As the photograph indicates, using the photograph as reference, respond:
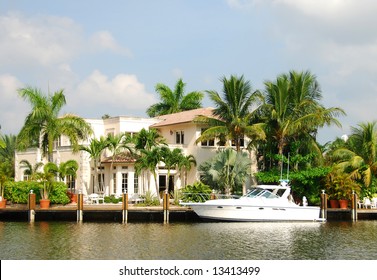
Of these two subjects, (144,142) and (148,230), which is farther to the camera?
(144,142)

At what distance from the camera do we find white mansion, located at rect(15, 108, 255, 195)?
154ft

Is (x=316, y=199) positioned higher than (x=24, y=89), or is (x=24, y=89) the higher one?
(x=24, y=89)

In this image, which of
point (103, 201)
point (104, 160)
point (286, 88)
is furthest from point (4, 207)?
point (286, 88)

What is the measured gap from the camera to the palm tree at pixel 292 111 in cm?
4481

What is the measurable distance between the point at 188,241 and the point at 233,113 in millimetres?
17495

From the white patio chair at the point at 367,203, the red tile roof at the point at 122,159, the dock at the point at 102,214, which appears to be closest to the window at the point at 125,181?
the red tile roof at the point at 122,159

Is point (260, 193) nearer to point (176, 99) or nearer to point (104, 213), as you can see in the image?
point (104, 213)

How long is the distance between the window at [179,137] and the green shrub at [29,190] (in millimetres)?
11490

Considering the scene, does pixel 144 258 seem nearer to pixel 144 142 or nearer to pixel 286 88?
pixel 144 142

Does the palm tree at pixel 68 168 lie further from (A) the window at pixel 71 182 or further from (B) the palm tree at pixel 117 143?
(A) the window at pixel 71 182

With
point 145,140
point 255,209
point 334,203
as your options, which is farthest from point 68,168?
point 334,203

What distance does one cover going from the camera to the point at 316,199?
45.1m

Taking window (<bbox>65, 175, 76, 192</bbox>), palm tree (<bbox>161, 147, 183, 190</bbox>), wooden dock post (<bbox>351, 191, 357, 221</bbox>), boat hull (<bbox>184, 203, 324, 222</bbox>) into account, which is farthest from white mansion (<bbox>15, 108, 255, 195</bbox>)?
wooden dock post (<bbox>351, 191, 357, 221</bbox>)

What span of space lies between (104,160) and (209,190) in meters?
8.85
